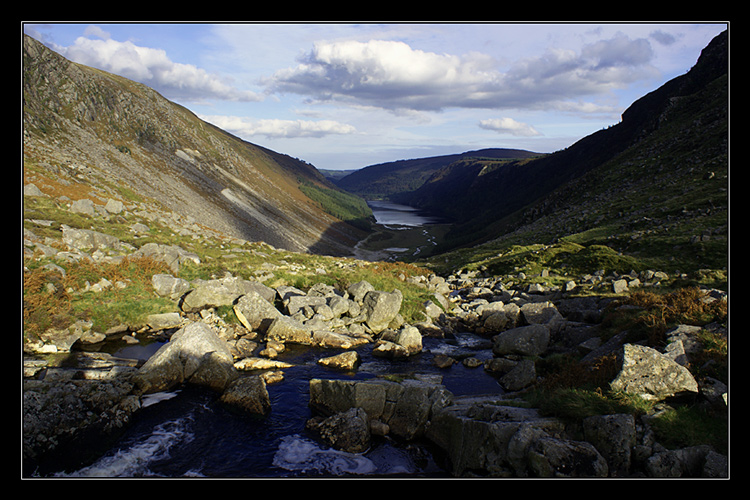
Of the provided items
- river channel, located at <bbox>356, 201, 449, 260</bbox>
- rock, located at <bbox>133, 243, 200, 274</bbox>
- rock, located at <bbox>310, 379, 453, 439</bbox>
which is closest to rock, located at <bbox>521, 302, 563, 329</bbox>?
rock, located at <bbox>310, 379, 453, 439</bbox>

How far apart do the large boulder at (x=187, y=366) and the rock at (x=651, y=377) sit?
15.3 m

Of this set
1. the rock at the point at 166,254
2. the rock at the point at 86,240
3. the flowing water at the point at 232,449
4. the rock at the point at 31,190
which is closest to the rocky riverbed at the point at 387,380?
the flowing water at the point at 232,449

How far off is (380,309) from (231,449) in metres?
14.8

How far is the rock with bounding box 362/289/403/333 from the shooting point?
2648 cm

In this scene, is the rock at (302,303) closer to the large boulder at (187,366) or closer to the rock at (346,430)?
the large boulder at (187,366)

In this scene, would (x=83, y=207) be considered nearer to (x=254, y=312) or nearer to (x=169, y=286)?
(x=169, y=286)

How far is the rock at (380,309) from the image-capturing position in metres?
26.5

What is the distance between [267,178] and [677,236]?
115577 millimetres

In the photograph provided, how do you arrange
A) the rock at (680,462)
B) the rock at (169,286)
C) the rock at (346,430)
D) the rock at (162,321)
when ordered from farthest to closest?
the rock at (169,286)
the rock at (162,321)
the rock at (346,430)
the rock at (680,462)

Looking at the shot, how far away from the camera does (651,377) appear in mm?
11305

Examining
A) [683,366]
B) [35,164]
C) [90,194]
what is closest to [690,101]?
[683,366]

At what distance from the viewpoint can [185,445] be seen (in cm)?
1316

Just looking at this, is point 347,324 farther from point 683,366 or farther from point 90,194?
point 90,194

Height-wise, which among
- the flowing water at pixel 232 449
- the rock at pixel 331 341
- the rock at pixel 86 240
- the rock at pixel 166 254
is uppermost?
the rock at pixel 86 240
